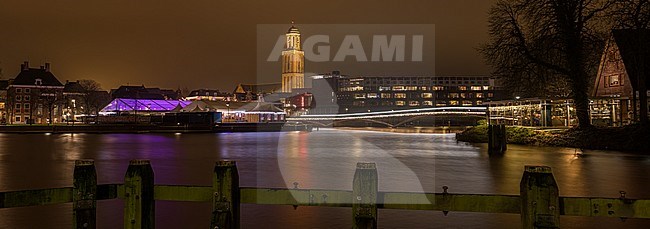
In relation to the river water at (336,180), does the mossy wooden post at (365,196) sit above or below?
above

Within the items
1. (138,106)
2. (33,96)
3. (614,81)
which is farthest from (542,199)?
(33,96)

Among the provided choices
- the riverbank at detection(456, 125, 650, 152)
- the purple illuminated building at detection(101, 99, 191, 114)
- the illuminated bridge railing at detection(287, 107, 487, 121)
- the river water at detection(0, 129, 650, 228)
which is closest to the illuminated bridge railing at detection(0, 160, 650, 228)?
the river water at detection(0, 129, 650, 228)

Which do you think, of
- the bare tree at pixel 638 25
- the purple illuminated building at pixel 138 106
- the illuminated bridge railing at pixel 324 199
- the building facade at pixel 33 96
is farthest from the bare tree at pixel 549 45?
the building facade at pixel 33 96

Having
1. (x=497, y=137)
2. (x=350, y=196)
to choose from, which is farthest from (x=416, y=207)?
(x=497, y=137)

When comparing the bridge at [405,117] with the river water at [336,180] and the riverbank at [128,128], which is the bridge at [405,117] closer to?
the riverbank at [128,128]

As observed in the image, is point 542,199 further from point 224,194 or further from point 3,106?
point 3,106

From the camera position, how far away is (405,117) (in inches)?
4166

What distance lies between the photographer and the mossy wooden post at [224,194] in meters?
6.71

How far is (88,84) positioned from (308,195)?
5948 inches

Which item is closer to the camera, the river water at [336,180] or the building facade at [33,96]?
the river water at [336,180]

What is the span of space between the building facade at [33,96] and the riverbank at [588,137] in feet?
334

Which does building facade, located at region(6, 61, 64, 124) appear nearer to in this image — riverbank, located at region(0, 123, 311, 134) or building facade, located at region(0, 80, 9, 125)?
building facade, located at region(0, 80, 9, 125)

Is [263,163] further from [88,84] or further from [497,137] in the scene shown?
[88,84]

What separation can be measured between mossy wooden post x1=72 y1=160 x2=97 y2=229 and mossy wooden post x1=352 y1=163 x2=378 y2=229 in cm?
357
